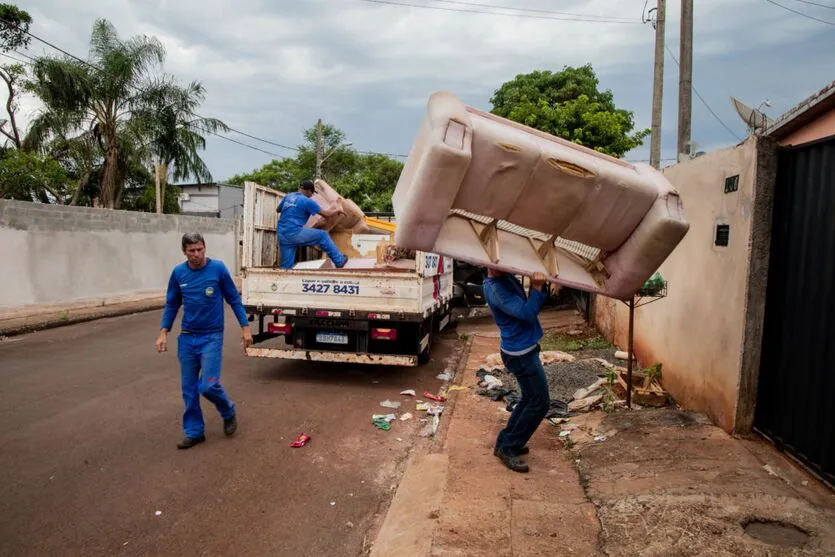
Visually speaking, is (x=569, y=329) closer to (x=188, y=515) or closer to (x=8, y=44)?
(x=188, y=515)

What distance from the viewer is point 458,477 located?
13.0 feet

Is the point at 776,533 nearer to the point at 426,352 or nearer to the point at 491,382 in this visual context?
the point at 491,382

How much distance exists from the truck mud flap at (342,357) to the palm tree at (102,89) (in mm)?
15265

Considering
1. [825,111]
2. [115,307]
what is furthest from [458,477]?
[115,307]

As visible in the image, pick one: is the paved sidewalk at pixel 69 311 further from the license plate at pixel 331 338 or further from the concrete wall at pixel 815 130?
the concrete wall at pixel 815 130

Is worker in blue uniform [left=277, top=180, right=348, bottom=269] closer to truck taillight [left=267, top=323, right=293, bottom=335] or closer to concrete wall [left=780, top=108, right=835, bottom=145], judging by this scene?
truck taillight [left=267, top=323, right=293, bottom=335]

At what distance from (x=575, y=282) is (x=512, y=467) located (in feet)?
4.77

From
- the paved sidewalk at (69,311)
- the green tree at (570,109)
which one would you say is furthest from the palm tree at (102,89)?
the green tree at (570,109)

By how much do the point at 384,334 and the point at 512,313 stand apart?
2.93 m

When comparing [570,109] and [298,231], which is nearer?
[298,231]

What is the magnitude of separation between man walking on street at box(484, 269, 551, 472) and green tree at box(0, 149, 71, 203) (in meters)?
17.1

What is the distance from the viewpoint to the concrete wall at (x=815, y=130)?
3.59m

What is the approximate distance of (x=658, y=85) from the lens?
12320 millimetres

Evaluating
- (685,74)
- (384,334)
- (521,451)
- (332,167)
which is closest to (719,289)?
(521,451)
